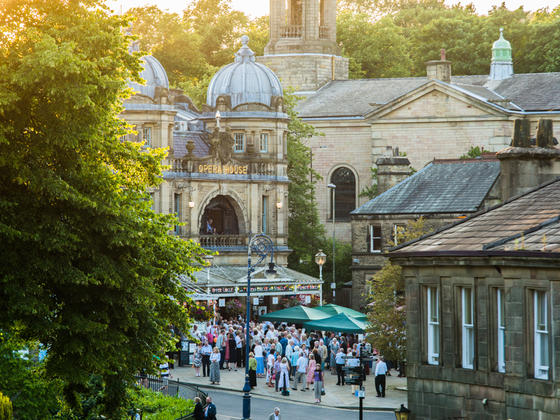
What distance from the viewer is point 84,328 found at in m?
26.5

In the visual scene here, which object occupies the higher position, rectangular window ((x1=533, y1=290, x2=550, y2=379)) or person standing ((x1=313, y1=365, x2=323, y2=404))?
rectangular window ((x1=533, y1=290, x2=550, y2=379))

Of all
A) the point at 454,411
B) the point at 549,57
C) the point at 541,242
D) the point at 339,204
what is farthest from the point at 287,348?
the point at 549,57

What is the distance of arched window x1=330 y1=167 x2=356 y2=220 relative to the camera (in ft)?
281

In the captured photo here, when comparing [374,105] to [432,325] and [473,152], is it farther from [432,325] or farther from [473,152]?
[432,325]

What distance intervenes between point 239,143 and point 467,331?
43.2m

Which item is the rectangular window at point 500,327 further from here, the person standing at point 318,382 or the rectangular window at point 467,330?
the person standing at point 318,382

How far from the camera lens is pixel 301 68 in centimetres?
9050

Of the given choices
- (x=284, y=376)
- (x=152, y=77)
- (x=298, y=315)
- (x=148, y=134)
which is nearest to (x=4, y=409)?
(x=284, y=376)

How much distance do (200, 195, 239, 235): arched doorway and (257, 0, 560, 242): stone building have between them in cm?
1345

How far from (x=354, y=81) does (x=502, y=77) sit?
9533 millimetres

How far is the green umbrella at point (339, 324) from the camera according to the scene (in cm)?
4747

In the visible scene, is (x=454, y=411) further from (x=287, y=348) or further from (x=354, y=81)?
(x=354, y=81)

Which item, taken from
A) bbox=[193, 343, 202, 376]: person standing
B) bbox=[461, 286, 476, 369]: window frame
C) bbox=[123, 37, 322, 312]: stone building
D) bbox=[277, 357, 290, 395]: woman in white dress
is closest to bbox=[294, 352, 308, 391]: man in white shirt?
bbox=[277, 357, 290, 395]: woman in white dress

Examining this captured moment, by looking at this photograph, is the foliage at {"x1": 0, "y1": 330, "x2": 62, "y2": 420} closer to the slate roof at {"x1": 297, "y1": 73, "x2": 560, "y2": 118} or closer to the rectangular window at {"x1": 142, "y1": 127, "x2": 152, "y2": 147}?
the rectangular window at {"x1": 142, "y1": 127, "x2": 152, "y2": 147}
